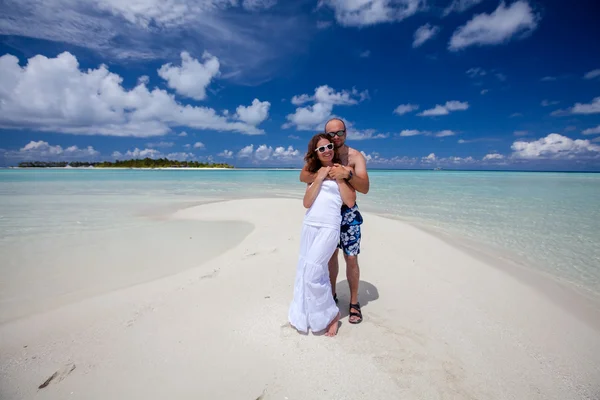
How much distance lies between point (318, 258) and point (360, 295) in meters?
1.38

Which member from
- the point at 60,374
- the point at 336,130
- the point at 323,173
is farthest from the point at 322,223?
the point at 60,374

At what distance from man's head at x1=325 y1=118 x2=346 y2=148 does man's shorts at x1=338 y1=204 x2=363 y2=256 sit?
69 cm

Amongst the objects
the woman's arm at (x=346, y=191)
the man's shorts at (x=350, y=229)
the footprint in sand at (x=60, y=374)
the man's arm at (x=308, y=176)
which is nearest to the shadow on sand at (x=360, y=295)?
the man's shorts at (x=350, y=229)

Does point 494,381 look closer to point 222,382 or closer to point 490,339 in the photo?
point 490,339

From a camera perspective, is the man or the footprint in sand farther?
the man

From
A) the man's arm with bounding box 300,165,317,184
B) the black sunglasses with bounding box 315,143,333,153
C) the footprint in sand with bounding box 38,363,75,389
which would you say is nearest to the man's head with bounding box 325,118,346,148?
the black sunglasses with bounding box 315,143,333,153

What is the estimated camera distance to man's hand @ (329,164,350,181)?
2633mm

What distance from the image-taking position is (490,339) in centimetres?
277

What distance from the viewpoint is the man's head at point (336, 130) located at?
2.85m

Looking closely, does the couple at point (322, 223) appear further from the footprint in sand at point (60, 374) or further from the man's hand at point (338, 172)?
the footprint in sand at point (60, 374)

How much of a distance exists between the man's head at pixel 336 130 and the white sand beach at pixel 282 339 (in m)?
1.97

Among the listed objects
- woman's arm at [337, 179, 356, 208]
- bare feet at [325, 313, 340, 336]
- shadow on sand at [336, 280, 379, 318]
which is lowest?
shadow on sand at [336, 280, 379, 318]

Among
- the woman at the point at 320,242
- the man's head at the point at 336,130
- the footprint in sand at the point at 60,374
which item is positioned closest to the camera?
the footprint in sand at the point at 60,374

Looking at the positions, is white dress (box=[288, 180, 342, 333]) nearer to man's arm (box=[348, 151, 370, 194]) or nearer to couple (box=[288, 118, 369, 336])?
couple (box=[288, 118, 369, 336])
